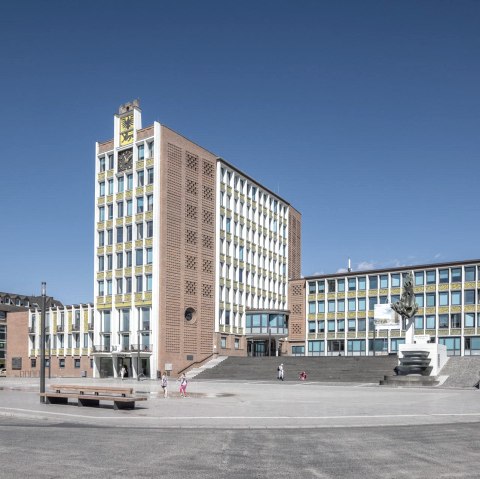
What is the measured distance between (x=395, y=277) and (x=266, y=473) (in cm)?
8085

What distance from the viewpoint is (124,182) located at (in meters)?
81.8

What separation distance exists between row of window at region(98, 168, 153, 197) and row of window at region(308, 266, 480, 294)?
1261 inches

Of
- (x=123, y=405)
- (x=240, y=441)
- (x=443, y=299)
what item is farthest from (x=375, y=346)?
(x=240, y=441)

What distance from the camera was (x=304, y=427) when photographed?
2100 cm

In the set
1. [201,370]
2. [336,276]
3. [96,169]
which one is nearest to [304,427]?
[201,370]

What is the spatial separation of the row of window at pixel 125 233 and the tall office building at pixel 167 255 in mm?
116

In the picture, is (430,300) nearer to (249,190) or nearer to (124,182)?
(249,190)

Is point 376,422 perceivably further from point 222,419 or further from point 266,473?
point 266,473

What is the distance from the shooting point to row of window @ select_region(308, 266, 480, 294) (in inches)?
3371

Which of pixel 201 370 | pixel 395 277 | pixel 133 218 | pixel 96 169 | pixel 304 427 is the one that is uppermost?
pixel 96 169

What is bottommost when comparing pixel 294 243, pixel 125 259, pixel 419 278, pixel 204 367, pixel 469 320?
pixel 204 367

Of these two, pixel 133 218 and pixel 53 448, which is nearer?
pixel 53 448

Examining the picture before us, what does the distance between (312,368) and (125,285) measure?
2500 cm

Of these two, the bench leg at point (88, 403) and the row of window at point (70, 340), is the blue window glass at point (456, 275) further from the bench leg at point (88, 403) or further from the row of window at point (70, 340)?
the bench leg at point (88, 403)
